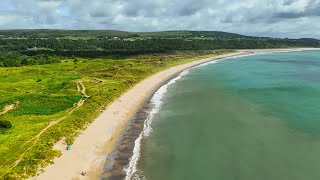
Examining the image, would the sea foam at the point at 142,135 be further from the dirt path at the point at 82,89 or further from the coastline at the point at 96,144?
the dirt path at the point at 82,89

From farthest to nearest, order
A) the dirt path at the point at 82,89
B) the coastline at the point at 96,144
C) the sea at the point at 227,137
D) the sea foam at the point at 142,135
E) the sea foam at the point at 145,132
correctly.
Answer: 1. the dirt path at the point at 82,89
2. the sea at the point at 227,137
3. the sea foam at the point at 145,132
4. the sea foam at the point at 142,135
5. the coastline at the point at 96,144

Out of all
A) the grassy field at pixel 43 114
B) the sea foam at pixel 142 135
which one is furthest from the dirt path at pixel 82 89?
the sea foam at pixel 142 135

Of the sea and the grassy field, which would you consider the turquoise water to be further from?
the grassy field

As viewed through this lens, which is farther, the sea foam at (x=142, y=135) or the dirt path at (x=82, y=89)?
the dirt path at (x=82, y=89)

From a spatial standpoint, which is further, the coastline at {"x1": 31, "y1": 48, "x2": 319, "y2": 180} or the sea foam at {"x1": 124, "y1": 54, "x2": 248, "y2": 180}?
the sea foam at {"x1": 124, "y1": 54, "x2": 248, "y2": 180}

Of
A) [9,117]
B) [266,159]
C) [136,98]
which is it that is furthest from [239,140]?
[9,117]

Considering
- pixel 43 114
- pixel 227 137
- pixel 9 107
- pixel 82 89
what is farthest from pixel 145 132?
pixel 82 89

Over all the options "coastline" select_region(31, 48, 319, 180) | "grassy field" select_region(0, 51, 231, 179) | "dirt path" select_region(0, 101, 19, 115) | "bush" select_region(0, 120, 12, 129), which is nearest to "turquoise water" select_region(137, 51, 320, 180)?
"coastline" select_region(31, 48, 319, 180)
